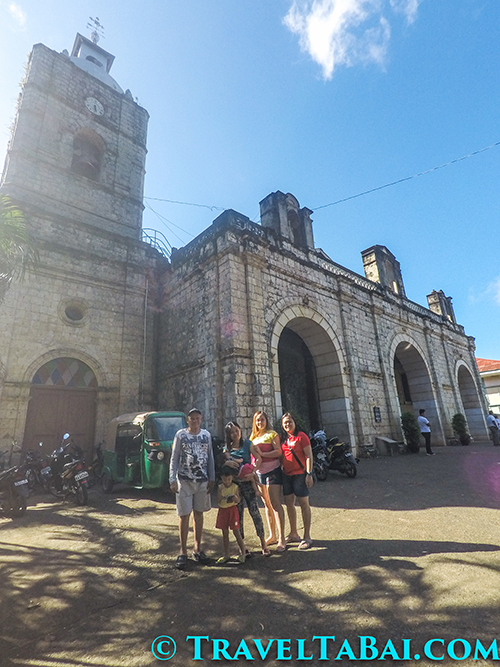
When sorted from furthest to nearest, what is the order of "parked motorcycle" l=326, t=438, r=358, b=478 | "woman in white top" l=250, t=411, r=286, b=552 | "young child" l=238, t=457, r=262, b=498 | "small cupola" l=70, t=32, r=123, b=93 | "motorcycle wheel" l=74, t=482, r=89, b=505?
"small cupola" l=70, t=32, r=123, b=93
"parked motorcycle" l=326, t=438, r=358, b=478
"motorcycle wheel" l=74, t=482, r=89, b=505
"woman in white top" l=250, t=411, r=286, b=552
"young child" l=238, t=457, r=262, b=498

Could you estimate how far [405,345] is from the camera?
1590cm

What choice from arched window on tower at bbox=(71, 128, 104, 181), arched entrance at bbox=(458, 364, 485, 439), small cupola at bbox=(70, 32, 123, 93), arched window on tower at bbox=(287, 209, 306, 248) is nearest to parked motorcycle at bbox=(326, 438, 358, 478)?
arched window on tower at bbox=(287, 209, 306, 248)

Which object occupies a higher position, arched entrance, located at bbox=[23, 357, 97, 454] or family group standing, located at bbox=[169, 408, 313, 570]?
arched entrance, located at bbox=[23, 357, 97, 454]

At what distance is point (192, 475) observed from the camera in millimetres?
3662

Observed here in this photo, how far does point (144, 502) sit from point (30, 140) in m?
12.1

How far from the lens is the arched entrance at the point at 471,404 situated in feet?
65.5

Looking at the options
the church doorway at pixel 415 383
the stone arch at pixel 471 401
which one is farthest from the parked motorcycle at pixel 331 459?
the stone arch at pixel 471 401

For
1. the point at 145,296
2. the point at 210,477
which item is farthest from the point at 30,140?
the point at 210,477

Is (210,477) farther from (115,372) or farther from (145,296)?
(145,296)

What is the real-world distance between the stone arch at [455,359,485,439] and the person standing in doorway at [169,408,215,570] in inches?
796

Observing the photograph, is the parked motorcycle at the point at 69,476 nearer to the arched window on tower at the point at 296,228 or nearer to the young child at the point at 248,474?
the young child at the point at 248,474

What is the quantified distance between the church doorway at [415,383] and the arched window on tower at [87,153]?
15183 millimetres

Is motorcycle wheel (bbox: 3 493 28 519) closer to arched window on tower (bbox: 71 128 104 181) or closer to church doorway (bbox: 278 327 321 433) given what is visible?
church doorway (bbox: 278 327 321 433)

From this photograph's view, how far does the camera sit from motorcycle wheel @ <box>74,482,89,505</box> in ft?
20.9
